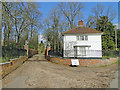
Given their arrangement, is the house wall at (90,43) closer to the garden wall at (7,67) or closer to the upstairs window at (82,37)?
the upstairs window at (82,37)

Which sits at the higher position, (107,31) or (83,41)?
(107,31)

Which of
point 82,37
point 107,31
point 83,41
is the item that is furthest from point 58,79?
point 107,31

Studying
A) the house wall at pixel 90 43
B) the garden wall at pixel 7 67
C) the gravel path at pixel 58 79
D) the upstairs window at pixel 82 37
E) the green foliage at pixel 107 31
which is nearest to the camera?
the gravel path at pixel 58 79

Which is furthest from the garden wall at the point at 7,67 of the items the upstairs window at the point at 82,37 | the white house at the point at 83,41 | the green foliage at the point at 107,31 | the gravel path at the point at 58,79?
the green foliage at the point at 107,31

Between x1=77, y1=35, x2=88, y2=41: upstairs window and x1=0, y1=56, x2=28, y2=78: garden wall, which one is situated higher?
x1=77, y1=35, x2=88, y2=41: upstairs window

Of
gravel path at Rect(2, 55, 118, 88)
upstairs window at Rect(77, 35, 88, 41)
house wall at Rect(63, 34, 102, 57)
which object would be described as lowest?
gravel path at Rect(2, 55, 118, 88)

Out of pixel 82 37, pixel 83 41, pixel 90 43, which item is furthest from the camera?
pixel 82 37

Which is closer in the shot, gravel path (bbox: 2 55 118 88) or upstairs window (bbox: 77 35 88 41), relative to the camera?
gravel path (bbox: 2 55 118 88)

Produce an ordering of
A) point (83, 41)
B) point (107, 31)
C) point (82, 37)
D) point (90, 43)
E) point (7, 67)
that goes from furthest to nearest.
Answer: point (107, 31)
point (82, 37)
point (83, 41)
point (90, 43)
point (7, 67)

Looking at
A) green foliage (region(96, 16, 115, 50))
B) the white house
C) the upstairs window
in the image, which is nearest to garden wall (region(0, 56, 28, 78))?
the white house

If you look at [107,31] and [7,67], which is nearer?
[7,67]

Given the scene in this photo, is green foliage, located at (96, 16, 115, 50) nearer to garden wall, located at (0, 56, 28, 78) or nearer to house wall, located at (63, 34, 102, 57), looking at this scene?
house wall, located at (63, 34, 102, 57)

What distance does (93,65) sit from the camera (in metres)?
12.2

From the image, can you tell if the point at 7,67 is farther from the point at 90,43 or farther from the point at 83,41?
the point at 90,43
